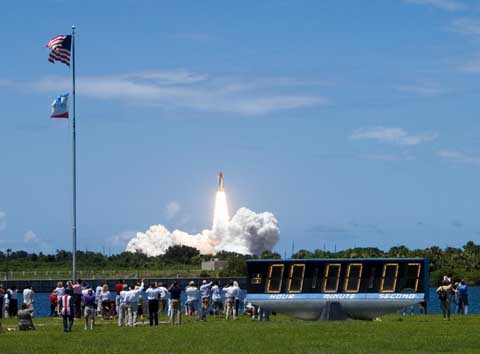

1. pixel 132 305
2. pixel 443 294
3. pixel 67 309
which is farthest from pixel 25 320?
pixel 443 294

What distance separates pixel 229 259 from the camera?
562ft

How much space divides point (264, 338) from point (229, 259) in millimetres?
129771

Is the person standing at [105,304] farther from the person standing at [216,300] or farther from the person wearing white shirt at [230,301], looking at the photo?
the person wearing white shirt at [230,301]

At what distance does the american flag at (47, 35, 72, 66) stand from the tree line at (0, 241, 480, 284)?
78.8m

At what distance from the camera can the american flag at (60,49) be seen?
61750 millimetres

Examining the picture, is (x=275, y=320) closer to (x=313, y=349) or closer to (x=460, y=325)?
(x=460, y=325)

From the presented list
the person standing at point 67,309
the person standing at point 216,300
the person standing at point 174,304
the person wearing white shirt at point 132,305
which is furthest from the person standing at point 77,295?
the person standing at point 216,300

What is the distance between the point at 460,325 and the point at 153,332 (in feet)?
36.7

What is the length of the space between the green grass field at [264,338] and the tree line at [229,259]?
87528mm

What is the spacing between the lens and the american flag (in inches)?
2431

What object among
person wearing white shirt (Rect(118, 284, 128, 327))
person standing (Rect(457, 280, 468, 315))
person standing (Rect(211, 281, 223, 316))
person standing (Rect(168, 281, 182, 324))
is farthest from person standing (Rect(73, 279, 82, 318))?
person standing (Rect(457, 280, 468, 315))

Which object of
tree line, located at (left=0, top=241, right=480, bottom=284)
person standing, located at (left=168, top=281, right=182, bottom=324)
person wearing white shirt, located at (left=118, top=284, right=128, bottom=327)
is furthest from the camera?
tree line, located at (left=0, top=241, right=480, bottom=284)

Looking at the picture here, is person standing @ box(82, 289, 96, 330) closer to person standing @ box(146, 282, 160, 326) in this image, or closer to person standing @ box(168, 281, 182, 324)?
person standing @ box(146, 282, 160, 326)

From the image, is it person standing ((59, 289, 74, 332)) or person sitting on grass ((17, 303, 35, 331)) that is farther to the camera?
person sitting on grass ((17, 303, 35, 331))
